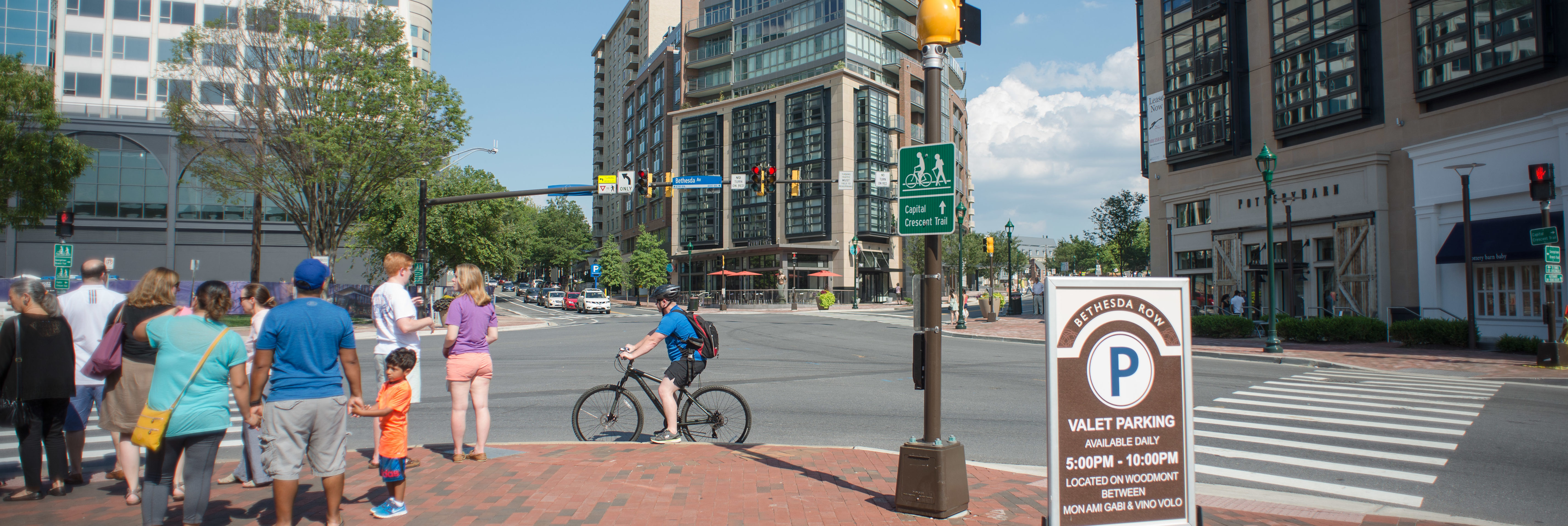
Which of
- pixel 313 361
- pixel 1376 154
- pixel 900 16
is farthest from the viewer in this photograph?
pixel 900 16

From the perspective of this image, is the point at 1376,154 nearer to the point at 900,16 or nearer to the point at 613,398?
the point at 613,398

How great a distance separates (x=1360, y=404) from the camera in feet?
32.9

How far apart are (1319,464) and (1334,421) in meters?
2.64

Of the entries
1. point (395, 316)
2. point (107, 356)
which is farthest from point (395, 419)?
point (107, 356)

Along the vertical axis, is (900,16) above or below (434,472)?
above

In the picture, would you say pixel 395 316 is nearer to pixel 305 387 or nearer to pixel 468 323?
pixel 468 323

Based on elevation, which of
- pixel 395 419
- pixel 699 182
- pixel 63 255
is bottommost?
pixel 395 419

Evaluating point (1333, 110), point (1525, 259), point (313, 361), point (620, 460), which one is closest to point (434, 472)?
point (620, 460)

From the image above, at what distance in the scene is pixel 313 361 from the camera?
4.22 metres

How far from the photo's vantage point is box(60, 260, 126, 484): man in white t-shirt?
5648 mm

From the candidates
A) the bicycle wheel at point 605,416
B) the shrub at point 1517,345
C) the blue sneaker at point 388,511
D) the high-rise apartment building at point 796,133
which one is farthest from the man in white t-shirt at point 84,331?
the high-rise apartment building at point 796,133

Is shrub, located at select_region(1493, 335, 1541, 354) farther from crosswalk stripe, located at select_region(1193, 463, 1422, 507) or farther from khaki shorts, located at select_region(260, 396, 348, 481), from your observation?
khaki shorts, located at select_region(260, 396, 348, 481)

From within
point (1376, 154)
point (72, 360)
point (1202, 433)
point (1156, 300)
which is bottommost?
point (1202, 433)

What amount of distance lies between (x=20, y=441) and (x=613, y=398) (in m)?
4.33
